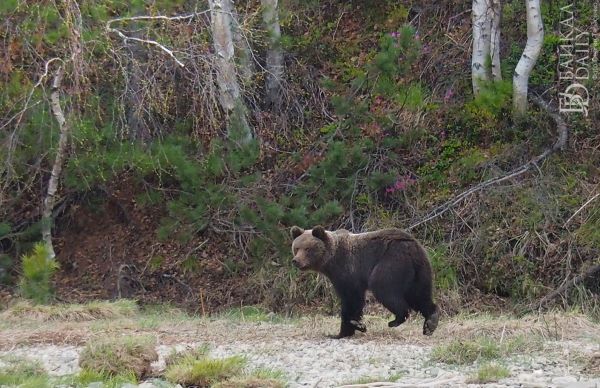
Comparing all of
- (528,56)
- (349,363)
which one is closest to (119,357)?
(349,363)

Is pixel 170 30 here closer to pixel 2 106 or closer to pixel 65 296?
pixel 2 106

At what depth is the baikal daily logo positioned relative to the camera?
52.9 feet

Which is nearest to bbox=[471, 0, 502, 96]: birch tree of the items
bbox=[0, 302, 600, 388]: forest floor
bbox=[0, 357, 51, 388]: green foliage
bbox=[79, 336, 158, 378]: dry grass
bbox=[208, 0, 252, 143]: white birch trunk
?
bbox=[208, 0, 252, 143]: white birch trunk

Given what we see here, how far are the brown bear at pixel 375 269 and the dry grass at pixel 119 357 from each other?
265 cm

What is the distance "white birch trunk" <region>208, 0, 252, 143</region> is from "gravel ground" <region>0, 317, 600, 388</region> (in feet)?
15.6

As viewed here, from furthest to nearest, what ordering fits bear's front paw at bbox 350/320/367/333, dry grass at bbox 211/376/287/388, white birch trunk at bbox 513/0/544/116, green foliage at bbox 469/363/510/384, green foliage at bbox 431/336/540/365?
white birch trunk at bbox 513/0/544/116, bear's front paw at bbox 350/320/367/333, green foliage at bbox 431/336/540/365, green foliage at bbox 469/363/510/384, dry grass at bbox 211/376/287/388

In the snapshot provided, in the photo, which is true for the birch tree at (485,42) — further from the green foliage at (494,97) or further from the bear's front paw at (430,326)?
the bear's front paw at (430,326)

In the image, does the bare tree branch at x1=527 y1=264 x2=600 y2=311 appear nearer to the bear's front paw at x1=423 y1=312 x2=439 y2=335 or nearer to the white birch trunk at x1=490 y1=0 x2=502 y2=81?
the bear's front paw at x1=423 y1=312 x2=439 y2=335

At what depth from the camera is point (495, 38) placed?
1644 cm

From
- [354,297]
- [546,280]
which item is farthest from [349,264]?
[546,280]

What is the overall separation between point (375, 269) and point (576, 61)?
7.69 meters

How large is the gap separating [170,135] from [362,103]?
122 inches

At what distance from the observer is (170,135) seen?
52.8 feet

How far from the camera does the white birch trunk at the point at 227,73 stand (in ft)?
50.5
